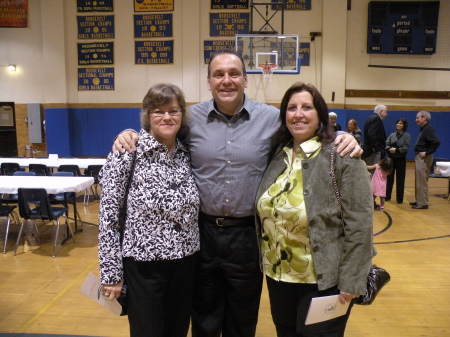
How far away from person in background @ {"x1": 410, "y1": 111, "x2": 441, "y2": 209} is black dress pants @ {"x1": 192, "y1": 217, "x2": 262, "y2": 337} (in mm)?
6069

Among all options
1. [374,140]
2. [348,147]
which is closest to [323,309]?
[348,147]

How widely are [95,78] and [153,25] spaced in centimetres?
247

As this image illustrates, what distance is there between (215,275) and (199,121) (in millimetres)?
859

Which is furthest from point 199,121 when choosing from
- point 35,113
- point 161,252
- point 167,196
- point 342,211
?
point 35,113

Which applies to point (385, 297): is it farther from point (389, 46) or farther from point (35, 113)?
point (35, 113)

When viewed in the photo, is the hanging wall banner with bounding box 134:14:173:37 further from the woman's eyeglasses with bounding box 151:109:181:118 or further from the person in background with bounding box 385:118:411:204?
the woman's eyeglasses with bounding box 151:109:181:118

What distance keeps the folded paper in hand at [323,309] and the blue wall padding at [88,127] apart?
1155 centimetres

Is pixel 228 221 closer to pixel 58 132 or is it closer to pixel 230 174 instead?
pixel 230 174

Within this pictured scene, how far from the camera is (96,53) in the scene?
1264 cm

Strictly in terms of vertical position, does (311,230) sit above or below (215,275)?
above

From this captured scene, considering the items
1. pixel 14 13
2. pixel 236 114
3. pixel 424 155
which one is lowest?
pixel 424 155

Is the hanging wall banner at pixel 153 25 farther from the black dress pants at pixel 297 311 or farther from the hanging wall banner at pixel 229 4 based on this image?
the black dress pants at pixel 297 311

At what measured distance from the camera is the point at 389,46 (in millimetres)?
11719

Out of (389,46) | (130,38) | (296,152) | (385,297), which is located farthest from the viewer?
(130,38)
